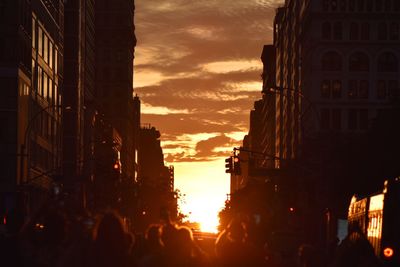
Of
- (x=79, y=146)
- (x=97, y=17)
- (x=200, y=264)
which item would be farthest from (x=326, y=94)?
(x=200, y=264)

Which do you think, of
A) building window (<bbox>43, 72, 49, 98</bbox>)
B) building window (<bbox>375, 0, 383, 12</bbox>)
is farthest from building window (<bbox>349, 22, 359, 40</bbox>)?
building window (<bbox>43, 72, 49, 98</bbox>)

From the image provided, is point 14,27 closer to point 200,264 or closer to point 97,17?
point 200,264

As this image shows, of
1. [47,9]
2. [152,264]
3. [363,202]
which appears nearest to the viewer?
[152,264]

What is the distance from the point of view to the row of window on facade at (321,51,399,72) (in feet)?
411

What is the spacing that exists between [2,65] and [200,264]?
71413 millimetres

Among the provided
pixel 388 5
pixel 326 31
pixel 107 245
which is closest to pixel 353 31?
pixel 326 31

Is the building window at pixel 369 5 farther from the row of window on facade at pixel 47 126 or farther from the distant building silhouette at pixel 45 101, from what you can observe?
the row of window on facade at pixel 47 126

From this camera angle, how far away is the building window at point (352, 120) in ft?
409

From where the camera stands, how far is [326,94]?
12569cm

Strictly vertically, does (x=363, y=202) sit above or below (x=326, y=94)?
below

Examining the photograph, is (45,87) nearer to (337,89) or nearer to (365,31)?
(337,89)

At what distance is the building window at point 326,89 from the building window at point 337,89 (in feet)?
1.73

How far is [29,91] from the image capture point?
90.1m

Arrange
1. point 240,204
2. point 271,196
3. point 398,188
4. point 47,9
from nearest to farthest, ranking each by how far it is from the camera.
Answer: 1. point 398,188
2. point 47,9
3. point 271,196
4. point 240,204
